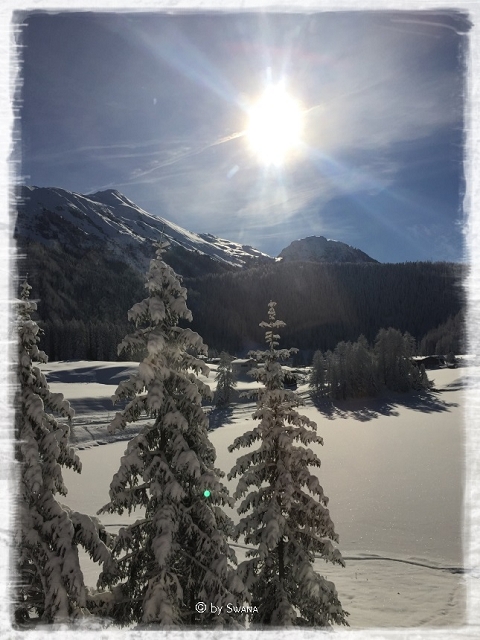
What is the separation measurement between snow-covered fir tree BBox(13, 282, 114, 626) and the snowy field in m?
5.09

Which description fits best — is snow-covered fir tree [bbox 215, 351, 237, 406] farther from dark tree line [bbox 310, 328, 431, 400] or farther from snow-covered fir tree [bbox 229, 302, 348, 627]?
snow-covered fir tree [bbox 229, 302, 348, 627]

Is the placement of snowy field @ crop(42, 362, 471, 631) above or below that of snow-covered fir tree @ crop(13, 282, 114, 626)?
below

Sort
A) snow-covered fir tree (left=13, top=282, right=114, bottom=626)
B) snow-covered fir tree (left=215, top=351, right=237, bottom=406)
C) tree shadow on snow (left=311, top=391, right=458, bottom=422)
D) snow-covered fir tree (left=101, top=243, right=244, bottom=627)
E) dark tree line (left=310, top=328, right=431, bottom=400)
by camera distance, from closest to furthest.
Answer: snow-covered fir tree (left=13, top=282, right=114, bottom=626)
snow-covered fir tree (left=101, top=243, right=244, bottom=627)
tree shadow on snow (left=311, top=391, right=458, bottom=422)
snow-covered fir tree (left=215, top=351, right=237, bottom=406)
dark tree line (left=310, top=328, right=431, bottom=400)

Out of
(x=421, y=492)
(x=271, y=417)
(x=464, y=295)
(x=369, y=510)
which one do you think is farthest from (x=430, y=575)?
(x=464, y=295)

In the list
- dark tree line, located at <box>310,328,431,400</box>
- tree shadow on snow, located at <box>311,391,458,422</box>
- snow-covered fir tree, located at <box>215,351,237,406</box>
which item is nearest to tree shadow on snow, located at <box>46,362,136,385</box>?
snow-covered fir tree, located at <box>215,351,237,406</box>

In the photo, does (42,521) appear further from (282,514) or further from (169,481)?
(282,514)

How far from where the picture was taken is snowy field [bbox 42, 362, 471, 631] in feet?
42.3

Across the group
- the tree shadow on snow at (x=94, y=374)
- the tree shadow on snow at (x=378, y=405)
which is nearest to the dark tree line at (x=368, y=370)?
the tree shadow on snow at (x=378, y=405)

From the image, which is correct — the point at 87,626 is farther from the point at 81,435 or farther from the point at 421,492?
the point at 81,435

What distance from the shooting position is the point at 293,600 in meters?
7.32

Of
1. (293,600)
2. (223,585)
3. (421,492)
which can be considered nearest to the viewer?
(223,585)

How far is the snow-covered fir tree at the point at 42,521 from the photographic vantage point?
5.44 metres

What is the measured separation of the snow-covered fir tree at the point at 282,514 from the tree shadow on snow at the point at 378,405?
144ft

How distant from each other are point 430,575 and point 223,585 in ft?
42.7
